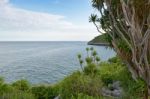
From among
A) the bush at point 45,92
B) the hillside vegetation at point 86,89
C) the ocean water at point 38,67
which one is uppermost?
the hillside vegetation at point 86,89

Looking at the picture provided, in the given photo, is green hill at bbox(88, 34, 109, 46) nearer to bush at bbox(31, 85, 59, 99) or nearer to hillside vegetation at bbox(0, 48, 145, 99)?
hillside vegetation at bbox(0, 48, 145, 99)

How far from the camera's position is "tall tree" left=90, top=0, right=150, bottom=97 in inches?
404

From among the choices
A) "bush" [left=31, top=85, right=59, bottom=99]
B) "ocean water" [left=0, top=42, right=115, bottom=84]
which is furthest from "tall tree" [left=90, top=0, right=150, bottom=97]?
"bush" [left=31, top=85, right=59, bottom=99]

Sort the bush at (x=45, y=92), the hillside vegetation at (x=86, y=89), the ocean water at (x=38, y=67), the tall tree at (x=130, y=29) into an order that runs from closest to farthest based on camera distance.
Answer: the tall tree at (x=130, y=29) → the hillside vegetation at (x=86, y=89) → the bush at (x=45, y=92) → the ocean water at (x=38, y=67)

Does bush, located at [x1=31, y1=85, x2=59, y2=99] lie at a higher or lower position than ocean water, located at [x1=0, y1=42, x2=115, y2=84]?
higher

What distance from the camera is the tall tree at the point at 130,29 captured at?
10.3 metres

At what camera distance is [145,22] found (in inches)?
427

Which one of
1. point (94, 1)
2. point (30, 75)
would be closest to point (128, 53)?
point (94, 1)

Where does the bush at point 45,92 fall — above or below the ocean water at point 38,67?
above

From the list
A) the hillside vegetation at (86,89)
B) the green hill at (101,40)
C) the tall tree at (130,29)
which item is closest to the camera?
the tall tree at (130,29)

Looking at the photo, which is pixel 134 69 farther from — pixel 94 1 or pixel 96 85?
pixel 96 85

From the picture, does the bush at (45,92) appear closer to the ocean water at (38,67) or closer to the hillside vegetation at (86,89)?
the hillside vegetation at (86,89)

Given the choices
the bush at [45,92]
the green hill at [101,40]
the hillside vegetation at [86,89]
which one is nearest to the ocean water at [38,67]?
the green hill at [101,40]

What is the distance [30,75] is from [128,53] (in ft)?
154
